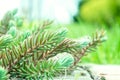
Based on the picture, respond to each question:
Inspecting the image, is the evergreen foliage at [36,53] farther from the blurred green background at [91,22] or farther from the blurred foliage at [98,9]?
the blurred foliage at [98,9]

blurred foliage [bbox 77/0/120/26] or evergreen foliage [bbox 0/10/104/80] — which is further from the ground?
blurred foliage [bbox 77/0/120/26]

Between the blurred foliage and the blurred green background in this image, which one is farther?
the blurred foliage

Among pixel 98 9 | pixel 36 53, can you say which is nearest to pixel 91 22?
pixel 98 9

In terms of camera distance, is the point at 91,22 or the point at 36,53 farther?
the point at 91,22

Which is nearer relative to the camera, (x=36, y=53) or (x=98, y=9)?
(x=36, y=53)

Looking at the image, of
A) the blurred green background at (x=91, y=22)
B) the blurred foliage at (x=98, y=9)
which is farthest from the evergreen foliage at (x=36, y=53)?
the blurred foliage at (x=98, y=9)

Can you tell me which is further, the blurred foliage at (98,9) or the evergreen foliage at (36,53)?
the blurred foliage at (98,9)

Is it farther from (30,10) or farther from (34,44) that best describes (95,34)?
(30,10)

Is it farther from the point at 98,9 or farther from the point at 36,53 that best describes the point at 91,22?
the point at 36,53

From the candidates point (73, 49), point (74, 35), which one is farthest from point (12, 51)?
point (74, 35)

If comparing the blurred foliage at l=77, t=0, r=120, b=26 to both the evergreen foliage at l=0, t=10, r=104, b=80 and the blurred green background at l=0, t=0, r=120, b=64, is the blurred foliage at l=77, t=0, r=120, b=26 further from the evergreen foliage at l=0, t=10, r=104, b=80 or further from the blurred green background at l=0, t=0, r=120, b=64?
the evergreen foliage at l=0, t=10, r=104, b=80

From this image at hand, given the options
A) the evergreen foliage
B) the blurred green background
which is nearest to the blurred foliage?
the blurred green background

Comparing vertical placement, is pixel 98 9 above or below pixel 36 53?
above
